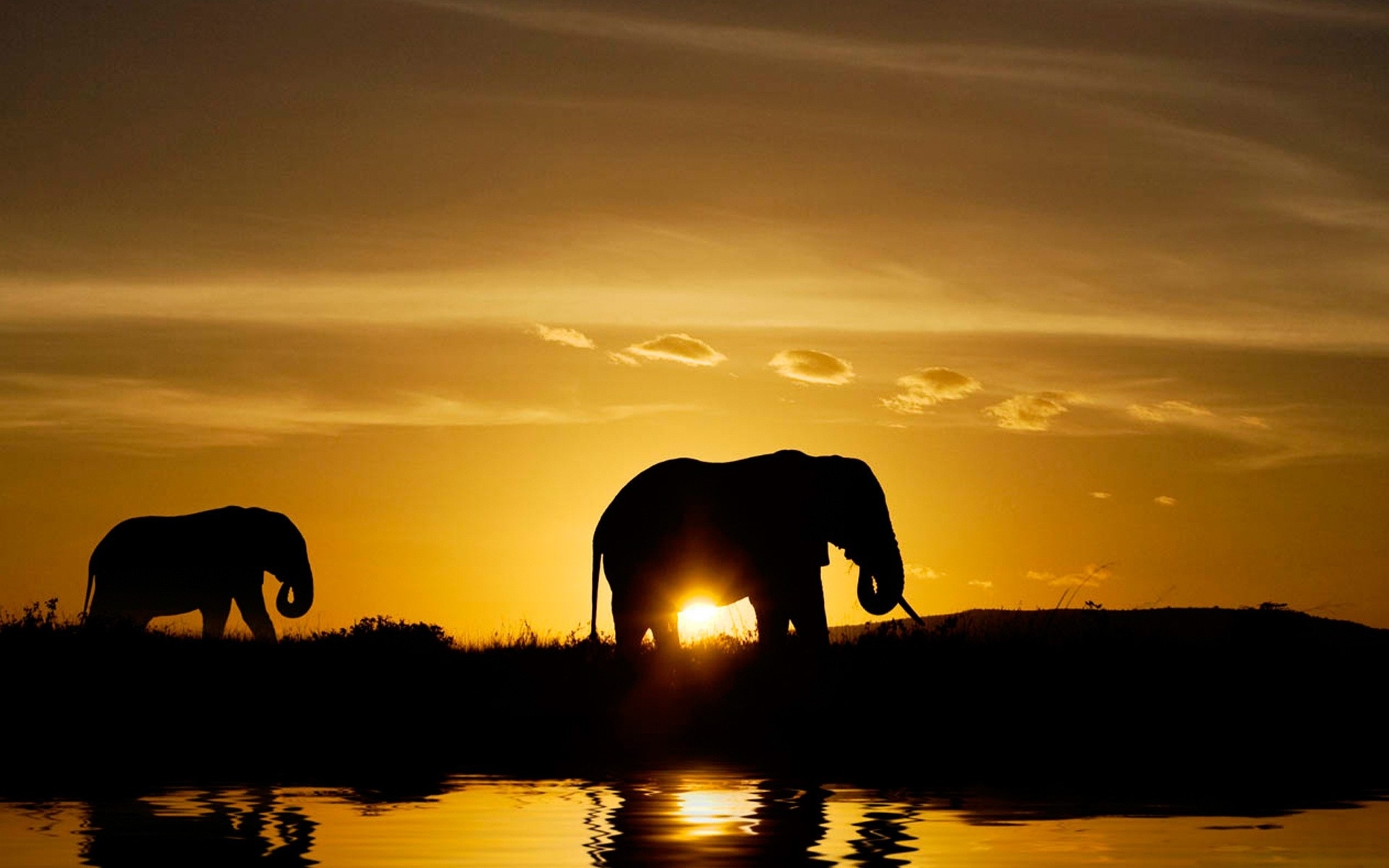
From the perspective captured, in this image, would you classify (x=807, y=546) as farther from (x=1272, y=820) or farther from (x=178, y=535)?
(x=178, y=535)

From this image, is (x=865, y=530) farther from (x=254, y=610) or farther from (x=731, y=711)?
(x=254, y=610)

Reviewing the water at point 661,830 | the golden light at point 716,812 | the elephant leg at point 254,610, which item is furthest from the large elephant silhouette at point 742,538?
the elephant leg at point 254,610

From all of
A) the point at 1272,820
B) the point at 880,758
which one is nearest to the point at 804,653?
the point at 880,758

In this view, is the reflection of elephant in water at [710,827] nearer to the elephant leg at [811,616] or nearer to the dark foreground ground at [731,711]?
the dark foreground ground at [731,711]

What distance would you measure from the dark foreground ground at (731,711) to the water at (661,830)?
2.42 m

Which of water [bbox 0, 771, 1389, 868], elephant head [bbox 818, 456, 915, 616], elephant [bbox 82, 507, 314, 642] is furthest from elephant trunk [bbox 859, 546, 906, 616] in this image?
elephant [bbox 82, 507, 314, 642]

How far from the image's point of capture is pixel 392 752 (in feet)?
71.0

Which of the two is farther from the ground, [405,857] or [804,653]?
[804,653]

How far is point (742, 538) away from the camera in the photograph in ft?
86.9

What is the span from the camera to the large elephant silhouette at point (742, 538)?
2614 cm

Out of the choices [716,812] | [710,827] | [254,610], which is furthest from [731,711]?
[254,610]

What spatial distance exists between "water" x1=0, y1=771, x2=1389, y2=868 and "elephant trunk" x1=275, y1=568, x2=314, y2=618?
2022cm

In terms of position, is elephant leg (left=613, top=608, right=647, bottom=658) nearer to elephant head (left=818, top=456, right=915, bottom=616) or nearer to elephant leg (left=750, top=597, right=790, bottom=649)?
elephant leg (left=750, top=597, right=790, bottom=649)

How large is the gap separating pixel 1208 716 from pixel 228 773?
10.8 metres
